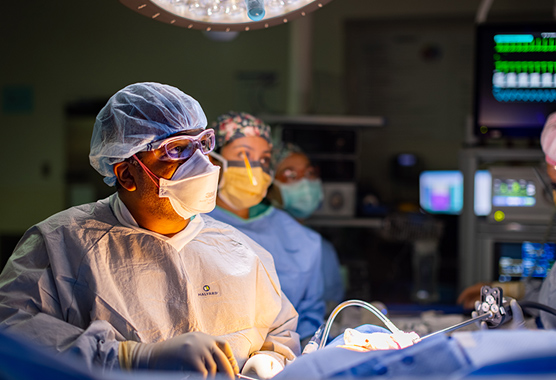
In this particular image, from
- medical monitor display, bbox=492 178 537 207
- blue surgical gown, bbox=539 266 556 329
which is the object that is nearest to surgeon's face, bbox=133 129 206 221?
blue surgical gown, bbox=539 266 556 329

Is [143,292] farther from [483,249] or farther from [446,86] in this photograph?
[446,86]

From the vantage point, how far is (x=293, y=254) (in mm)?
1999

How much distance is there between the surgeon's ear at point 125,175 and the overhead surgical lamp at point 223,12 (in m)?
0.37

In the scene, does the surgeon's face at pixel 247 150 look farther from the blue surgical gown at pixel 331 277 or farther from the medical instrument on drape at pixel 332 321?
the blue surgical gown at pixel 331 277

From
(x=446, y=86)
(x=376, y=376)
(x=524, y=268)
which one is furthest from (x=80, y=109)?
(x=376, y=376)

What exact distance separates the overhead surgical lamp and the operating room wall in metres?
2.74

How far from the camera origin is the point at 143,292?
A: 3.67 feet

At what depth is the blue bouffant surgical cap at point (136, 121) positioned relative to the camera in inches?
45.2

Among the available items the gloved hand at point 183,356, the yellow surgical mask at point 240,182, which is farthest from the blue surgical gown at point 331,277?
the gloved hand at point 183,356

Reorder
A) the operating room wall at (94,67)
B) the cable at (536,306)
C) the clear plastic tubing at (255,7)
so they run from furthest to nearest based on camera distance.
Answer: the operating room wall at (94,67)
the cable at (536,306)
the clear plastic tubing at (255,7)

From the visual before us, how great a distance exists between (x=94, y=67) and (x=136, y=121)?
10.9ft

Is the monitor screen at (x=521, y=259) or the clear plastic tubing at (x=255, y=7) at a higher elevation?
the clear plastic tubing at (x=255, y=7)

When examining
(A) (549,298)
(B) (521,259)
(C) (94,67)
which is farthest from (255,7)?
(C) (94,67)

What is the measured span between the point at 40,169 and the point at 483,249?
11.3ft
